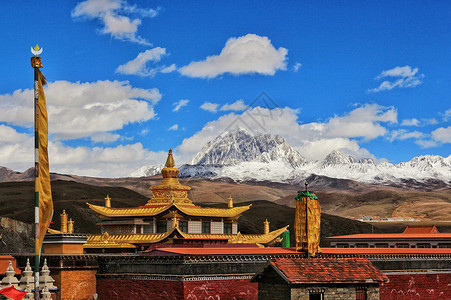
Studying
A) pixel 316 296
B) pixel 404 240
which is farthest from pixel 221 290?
pixel 404 240

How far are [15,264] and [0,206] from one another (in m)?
91.7

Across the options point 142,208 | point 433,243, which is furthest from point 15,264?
point 433,243

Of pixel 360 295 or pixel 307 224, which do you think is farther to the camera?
pixel 307 224

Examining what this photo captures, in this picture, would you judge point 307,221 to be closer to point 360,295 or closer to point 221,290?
point 360,295

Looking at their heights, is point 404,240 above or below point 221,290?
above

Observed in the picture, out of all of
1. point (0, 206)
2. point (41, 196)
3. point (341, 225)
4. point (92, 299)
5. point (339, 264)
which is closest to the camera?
point (41, 196)

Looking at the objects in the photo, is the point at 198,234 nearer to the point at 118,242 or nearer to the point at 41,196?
the point at 118,242

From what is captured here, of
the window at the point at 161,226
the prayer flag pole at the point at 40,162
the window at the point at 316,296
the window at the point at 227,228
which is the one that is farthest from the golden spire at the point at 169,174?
the prayer flag pole at the point at 40,162

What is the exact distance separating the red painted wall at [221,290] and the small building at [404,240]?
32921 millimetres

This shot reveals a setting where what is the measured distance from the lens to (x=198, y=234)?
159 ft

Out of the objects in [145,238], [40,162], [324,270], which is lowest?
[324,270]

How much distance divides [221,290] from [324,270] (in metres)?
9.00

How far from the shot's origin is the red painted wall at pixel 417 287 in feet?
137

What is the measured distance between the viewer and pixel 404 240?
67.8 meters
